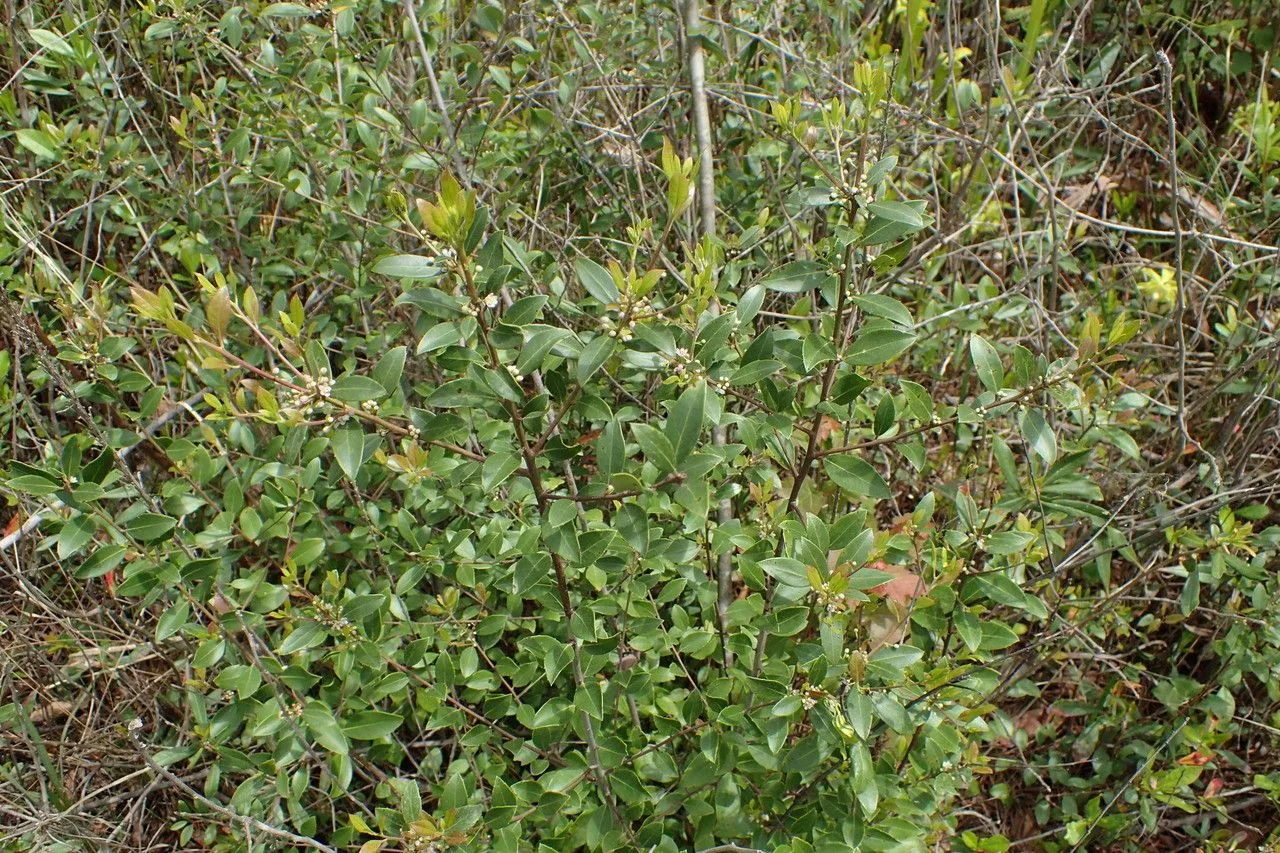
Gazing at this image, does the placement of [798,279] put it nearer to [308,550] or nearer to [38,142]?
[308,550]

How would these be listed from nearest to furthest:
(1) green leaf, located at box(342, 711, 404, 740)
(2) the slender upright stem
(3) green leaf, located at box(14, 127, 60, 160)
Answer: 1. (1) green leaf, located at box(342, 711, 404, 740)
2. (2) the slender upright stem
3. (3) green leaf, located at box(14, 127, 60, 160)

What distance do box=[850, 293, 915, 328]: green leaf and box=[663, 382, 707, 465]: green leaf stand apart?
0.36 metres

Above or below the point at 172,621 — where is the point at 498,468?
above

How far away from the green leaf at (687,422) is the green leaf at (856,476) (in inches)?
13.5

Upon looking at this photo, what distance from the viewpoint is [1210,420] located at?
9.77ft

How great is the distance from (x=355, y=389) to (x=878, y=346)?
2.61ft

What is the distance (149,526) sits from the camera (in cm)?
173

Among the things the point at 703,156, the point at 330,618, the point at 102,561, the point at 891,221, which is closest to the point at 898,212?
the point at 891,221

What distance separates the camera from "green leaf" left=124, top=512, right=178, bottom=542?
1725mm

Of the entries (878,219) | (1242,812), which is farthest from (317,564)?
(1242,812)

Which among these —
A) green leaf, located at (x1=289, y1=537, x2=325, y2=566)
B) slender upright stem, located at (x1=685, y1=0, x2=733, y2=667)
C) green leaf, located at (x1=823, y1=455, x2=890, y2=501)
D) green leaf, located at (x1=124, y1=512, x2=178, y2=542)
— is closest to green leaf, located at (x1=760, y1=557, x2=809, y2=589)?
green leaf, located at (x1=823, y1=455, x2=890, y2=501)

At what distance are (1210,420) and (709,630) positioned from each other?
1.90 metres

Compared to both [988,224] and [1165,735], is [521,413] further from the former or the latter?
[988,224]

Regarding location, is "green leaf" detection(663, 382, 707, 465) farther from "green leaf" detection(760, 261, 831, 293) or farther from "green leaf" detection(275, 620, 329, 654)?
"green leaf" detection(275, 620, 329, 654)
